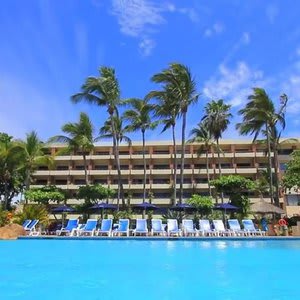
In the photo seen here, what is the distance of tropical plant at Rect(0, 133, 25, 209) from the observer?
1523 inches

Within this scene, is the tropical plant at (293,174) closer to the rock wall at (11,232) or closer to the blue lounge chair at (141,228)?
the blue lounge chair at (141,228)

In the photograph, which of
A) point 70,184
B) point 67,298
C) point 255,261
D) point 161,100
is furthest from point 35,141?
point 67,298

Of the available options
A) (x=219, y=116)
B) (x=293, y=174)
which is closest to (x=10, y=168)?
(x=219, y=116)

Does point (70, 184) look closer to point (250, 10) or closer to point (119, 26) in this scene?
point (119, 26)

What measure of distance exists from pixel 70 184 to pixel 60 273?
4527cm

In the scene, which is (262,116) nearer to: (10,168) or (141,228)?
(141,228)

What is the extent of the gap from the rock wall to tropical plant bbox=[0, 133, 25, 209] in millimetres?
15665

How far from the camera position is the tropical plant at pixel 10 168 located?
3869 cm

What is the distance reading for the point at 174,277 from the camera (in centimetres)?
937

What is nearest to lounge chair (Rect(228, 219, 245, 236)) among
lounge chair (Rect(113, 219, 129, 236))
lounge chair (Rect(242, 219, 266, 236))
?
lounge chair (Rect(242, 219, 266, 236))

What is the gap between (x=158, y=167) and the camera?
55.5 meters

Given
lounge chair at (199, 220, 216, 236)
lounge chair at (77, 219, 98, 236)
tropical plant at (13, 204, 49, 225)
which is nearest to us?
A: lounge chair at (199, 220, 216, 236)

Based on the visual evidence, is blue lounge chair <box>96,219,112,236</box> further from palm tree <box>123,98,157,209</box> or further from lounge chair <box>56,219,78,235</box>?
palm tree <box>123,98,157,209</box>

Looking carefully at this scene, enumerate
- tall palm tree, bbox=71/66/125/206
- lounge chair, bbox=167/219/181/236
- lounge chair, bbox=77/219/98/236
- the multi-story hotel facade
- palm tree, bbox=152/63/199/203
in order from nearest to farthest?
1. lounge chair, bbox=167/219/181/236
2. lounge chair, bbox=77/219/98/236
3. palm tree, bbox=152/63/199/203
4. tall palm tree, bbox=71/66/125/206
5. the multi-story hotel facade
